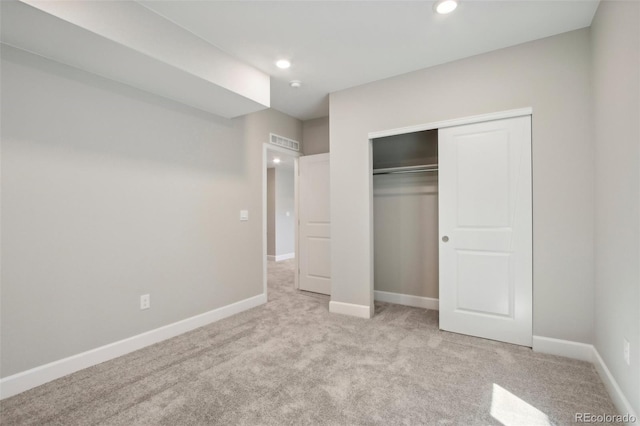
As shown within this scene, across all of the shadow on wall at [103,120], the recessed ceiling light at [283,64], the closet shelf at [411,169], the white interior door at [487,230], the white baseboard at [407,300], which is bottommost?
the white baseboard at [407,300]

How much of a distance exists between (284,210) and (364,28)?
19.5 feet

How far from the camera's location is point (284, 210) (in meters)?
7.98

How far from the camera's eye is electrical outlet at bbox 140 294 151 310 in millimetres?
2669

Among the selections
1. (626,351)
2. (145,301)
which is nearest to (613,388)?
(626,351)

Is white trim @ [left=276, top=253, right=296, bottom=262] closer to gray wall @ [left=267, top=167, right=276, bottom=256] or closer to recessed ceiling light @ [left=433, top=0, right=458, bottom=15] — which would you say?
gray wall @ [left=267, top=167, right=276, bottom=256]

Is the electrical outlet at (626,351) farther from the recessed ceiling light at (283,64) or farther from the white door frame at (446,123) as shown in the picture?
the recessed ceiling light at (283,64)

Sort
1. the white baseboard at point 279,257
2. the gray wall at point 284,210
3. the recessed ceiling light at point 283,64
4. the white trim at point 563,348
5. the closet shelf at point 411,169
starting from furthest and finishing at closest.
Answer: the gray wall at point 284,210, the white baseboard at point 279,257, the closet shelf at point 411,169, the recessed ceiling light at point 283,64, the white trim at point 563,348

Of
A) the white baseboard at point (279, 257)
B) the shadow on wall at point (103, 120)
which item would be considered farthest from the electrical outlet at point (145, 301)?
the white baseboard at point (279, 257)

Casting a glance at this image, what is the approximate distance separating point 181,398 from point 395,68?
3311mm

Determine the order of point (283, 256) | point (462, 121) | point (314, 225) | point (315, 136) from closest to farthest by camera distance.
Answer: point (462, 121)
point (314, 225)
point (315, 136)
point (283, 256)

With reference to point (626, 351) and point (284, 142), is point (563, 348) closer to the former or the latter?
point (626, 351)

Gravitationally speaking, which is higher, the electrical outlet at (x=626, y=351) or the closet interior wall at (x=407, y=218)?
the closet interior wall at (x=407, y=218)

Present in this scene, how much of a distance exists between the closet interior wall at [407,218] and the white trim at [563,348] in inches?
49.0

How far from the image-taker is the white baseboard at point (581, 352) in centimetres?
188
